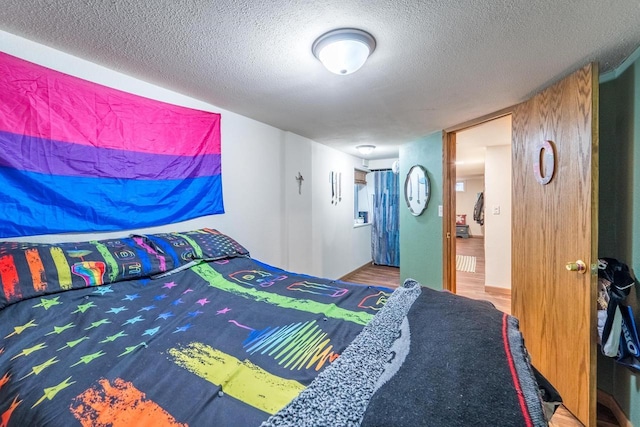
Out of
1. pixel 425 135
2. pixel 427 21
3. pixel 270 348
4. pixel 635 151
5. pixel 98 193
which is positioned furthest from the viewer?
pixel 425 135

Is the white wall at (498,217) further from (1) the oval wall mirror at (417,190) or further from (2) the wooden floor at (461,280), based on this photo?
(1) the oval wall mirror at (417,190)

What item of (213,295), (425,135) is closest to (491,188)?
(425,135)

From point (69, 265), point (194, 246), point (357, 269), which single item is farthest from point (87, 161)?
point (357, 269)

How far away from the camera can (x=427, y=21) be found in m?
1.30

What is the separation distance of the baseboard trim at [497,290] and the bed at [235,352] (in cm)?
303

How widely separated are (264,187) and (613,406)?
3200mm

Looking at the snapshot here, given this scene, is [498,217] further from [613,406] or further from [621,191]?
[613,406]

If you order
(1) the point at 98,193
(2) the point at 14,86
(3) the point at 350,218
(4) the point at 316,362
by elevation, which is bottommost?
(4) the point at 316,362

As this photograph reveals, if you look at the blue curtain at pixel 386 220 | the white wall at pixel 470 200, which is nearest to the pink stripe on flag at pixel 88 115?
the blue curtain at pixel 386 220

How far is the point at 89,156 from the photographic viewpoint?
1687mm

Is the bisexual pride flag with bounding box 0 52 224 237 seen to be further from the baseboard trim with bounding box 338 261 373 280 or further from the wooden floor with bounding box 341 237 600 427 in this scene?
the wooden floor with bounding box 341 237 600 427

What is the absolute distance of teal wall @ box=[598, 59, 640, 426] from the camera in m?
1.53

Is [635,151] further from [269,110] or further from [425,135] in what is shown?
[269,110]

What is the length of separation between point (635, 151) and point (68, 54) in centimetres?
340
